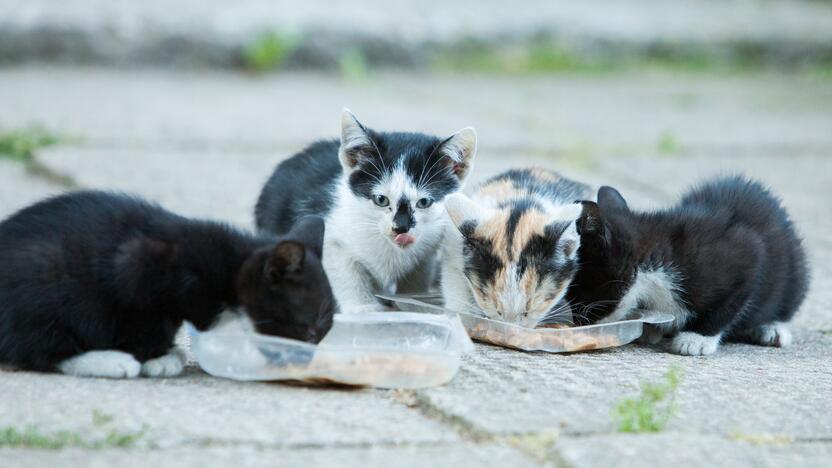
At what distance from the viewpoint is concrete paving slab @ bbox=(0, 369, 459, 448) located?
2781 millimetres

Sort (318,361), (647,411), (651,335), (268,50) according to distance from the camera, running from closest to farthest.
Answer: (647,411), (318,361), (651,335), (268,50)

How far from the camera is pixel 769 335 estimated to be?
14.4 ft

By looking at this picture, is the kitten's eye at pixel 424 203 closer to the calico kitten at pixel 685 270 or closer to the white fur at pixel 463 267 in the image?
the white fur at pixel 463 267

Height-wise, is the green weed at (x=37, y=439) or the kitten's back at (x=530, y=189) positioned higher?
the kitten's back at (x=530, y=189)

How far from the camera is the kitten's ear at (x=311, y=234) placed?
3.54m

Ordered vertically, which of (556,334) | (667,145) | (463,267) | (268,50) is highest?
(268,50)

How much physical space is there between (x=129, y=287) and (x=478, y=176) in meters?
3.38

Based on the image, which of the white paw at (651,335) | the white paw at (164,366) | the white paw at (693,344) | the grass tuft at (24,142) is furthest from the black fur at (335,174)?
the grass tuft at (24,142)

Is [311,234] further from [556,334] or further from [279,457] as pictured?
[279,457]

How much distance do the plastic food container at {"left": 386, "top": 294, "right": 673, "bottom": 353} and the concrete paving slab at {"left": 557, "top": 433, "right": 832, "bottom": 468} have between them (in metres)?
1.04

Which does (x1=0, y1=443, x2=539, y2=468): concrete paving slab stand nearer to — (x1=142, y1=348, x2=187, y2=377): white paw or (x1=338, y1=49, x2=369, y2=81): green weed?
(x1=142, y1=348, x2=187, y2=377): white paw

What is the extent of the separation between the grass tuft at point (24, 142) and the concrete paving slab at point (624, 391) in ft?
12.2

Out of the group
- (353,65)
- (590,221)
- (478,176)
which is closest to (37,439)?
(590,221)

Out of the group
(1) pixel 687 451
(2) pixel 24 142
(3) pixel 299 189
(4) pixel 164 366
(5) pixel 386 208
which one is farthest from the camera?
(2) pixel 24 142
